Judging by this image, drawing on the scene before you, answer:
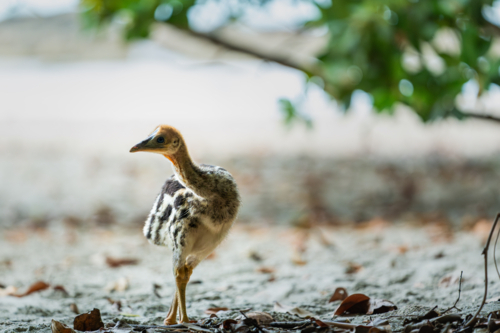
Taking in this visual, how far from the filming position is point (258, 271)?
11.8 feet

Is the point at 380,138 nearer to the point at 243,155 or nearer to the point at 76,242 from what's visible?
the point at 243,155

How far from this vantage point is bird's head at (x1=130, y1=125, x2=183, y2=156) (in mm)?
1940

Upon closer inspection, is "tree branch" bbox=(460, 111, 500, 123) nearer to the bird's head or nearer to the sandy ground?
the sandy ground

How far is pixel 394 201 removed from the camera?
627 centimetres

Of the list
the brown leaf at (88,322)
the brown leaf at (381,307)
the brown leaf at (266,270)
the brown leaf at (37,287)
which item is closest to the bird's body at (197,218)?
the brown leaf at (88,322)

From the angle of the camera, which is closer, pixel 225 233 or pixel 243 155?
pixel 225 233

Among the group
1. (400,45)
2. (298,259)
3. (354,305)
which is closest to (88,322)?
(354,305)

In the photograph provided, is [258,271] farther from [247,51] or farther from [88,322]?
[247,51]

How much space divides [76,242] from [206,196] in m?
3.39

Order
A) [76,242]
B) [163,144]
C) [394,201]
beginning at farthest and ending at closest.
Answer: [394,201] < [76,242] < [163,144]

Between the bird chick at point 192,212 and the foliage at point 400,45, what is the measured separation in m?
2.52

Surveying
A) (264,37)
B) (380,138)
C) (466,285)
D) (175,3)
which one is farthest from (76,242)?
(380,138)

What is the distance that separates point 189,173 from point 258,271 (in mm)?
1723

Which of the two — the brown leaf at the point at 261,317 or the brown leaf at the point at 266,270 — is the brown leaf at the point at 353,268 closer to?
the brown leaf at the point at 266,270
